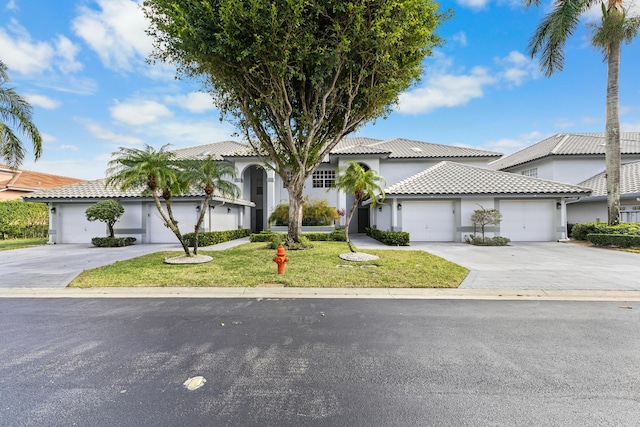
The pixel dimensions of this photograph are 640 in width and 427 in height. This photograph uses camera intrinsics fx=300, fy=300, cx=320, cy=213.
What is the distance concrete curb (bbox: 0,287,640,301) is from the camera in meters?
6.66

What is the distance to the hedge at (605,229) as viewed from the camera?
14.3 meters

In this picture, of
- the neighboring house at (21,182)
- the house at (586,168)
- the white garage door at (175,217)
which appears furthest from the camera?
the neighboring house at (21,182)

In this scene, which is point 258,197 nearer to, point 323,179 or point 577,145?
point 323,179

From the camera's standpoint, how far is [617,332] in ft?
15.3

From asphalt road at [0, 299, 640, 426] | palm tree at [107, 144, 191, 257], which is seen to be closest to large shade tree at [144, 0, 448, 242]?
palm tree at [107, 144, 191, 257]

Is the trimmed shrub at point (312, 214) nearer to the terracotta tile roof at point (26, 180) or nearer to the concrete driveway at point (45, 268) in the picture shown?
the concrete driveway at point (45, 268)

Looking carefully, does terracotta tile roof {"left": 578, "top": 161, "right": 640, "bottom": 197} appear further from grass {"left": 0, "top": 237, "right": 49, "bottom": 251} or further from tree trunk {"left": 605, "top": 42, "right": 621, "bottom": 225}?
grass {"left": 0, "top": 237, "right": 49, "bottom": 251}

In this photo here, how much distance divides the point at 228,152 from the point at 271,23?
54.5 feet

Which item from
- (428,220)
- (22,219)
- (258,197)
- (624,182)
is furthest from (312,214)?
(22,219)

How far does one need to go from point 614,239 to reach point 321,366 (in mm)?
17661

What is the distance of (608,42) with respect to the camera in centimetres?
1523

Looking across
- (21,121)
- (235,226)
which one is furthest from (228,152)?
(21,121)

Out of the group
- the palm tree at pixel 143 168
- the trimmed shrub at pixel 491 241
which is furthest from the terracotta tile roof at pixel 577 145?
the palm tree at pixel 143 168

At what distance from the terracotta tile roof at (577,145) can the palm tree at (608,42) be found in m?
7.19
